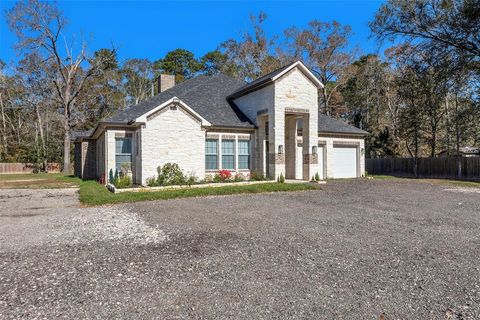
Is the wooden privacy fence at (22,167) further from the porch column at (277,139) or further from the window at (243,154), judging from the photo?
the porch column at (277,139)

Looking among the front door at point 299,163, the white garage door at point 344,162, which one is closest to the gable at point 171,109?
the front door at point 299,163

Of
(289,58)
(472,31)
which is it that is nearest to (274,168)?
(472,31)

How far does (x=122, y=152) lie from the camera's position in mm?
16438

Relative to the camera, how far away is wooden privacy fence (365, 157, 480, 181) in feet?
80.7

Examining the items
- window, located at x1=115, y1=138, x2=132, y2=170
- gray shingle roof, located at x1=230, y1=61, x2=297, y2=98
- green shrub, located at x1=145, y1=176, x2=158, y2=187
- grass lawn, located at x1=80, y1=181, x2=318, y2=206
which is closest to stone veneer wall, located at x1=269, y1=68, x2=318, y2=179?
gray shingle roof, located at x1=230, y1=61, x2=297, y2=98

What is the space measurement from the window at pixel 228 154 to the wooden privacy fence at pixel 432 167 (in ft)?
57.2

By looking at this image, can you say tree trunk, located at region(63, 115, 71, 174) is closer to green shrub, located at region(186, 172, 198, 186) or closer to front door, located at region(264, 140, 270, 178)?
green shrub, located at region(186, 172, 198, 186)

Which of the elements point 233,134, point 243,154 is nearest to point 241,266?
point 233,134

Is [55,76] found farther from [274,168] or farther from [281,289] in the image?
[281,289]

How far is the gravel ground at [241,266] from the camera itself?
3297 millimetres

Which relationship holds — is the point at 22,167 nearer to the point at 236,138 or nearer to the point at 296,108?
the point at 236,138

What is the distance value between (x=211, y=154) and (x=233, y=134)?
1.80m

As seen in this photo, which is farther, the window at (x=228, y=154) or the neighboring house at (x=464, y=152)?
the neighboring house at (x=464, y=152)

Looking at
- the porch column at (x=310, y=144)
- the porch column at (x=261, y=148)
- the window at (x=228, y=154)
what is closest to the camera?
the window at (x=228, y=154)
